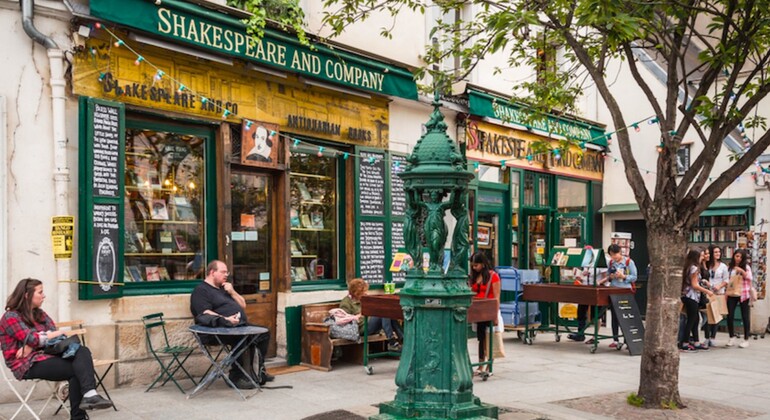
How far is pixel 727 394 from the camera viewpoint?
8438 mm

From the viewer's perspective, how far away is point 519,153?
14.4 meters

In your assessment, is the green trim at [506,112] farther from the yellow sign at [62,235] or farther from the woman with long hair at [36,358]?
the woman with long hair at [36,358]

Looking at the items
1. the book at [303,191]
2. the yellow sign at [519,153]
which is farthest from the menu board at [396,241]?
the yellow sign at [519,153]

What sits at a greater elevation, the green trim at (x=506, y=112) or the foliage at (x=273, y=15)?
the foliage at (x=273, y=15)

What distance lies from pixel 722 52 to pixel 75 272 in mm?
6893

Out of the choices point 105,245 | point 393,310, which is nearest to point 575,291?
point 393,310

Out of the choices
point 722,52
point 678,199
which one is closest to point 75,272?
point 678,199

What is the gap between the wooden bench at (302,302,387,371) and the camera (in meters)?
9.38

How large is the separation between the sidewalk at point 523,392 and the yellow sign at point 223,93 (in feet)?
10.4

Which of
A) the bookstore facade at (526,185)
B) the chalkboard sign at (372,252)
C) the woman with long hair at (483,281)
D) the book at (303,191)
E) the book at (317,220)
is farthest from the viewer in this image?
the bookstore facade at (526,185)

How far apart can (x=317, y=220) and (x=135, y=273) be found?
299 cm

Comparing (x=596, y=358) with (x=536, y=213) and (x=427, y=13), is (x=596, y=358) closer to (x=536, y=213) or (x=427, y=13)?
(x=536, y=213)

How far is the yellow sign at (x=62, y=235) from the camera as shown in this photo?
7336mm

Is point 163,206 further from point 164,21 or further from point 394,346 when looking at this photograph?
point 394,346
